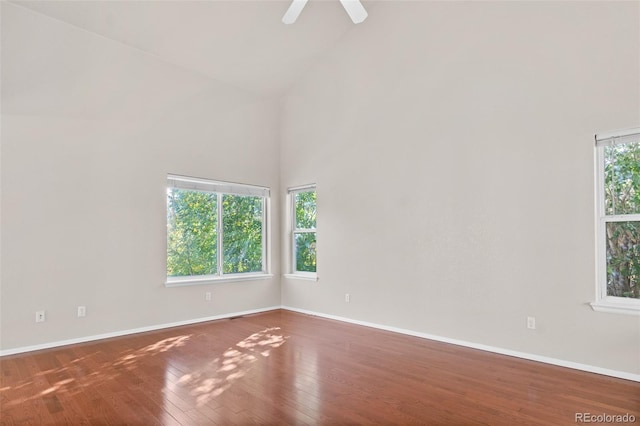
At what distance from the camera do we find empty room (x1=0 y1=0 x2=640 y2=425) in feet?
9.66

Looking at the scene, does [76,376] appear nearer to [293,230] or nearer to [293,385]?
[293,385]

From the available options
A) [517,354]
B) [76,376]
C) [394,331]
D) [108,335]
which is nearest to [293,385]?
[76,376]

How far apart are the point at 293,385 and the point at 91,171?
10.8ft

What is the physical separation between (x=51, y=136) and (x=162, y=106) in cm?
132

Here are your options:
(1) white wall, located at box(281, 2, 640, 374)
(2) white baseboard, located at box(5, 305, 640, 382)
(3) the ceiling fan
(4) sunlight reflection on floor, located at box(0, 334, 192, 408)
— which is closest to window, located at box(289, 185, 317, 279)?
(1) white wall, located at box(281, 2, 640, 374)

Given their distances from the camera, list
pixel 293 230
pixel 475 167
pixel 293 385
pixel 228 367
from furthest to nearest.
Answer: pixel 293 230
pixel 475 167
pixel 228 367
pixel 293 385

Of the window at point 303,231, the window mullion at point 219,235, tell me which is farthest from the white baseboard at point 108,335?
the window at point 303,231

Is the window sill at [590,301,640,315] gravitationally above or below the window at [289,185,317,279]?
below

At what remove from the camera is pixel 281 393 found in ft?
8.96

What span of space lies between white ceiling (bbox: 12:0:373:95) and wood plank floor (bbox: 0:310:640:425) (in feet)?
11.5

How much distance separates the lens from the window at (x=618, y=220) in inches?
123

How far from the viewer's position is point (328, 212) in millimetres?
5445
